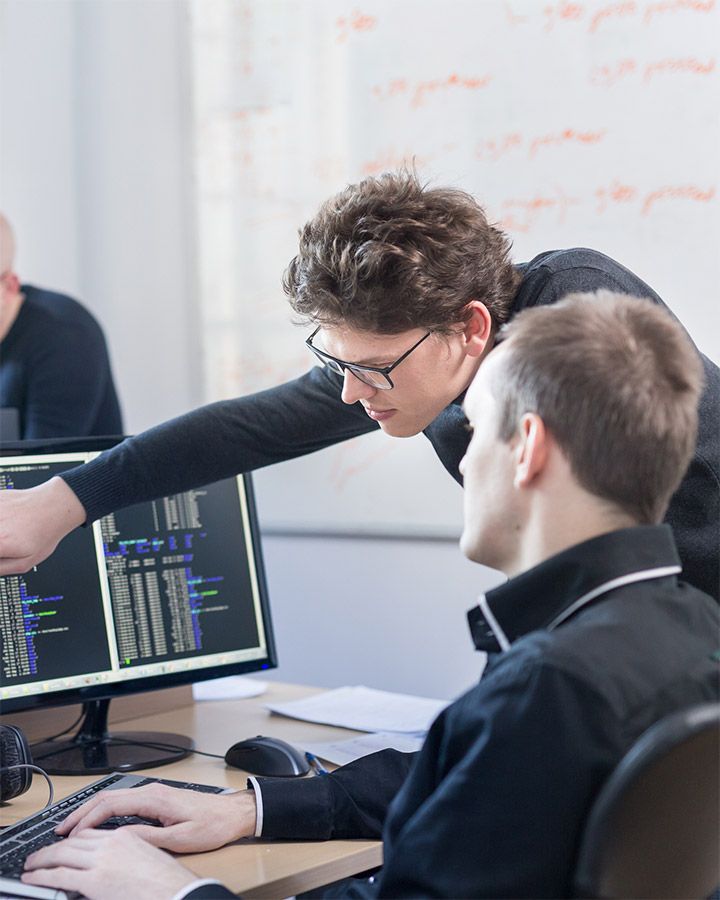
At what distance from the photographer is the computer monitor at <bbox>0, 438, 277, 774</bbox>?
5.07ft

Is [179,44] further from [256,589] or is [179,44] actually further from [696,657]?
[696,657]

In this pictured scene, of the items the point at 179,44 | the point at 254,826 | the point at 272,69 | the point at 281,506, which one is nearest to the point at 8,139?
the point at 179,44

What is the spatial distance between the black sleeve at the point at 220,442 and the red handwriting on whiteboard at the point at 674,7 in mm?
1139

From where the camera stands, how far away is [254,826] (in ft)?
4.08

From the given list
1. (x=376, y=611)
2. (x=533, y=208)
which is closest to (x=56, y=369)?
(x=376, y=611)

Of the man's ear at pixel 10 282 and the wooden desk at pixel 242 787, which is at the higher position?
the man's ear at pixel 10 282

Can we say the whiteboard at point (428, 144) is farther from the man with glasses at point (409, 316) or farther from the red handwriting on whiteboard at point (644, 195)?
the man with glasses at point (409, 316)

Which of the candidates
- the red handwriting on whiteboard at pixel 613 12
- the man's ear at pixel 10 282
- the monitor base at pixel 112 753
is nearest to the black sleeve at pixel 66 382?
the man's ear at pixel 10 282

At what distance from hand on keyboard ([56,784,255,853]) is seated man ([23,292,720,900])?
98mm

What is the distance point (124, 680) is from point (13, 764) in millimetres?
238

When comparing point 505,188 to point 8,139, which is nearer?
point 505,188

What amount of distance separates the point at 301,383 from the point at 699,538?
0.63m

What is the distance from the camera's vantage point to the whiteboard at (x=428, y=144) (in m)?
2.27

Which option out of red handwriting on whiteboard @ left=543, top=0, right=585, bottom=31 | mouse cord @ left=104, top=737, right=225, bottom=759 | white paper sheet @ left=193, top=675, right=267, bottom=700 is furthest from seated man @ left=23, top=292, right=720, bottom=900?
red handwriting on whiteboard @ left=543, top=0, right=585, bottom=31
